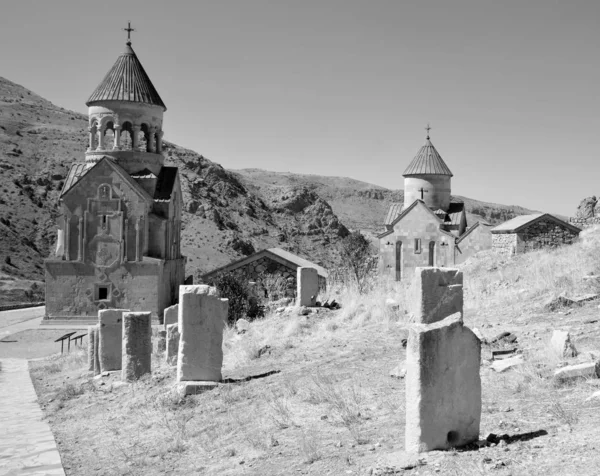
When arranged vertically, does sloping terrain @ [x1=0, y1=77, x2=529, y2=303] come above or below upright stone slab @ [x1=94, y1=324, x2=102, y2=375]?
above

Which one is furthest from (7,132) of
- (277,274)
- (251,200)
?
(277,274)

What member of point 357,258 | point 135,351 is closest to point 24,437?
point 135,351

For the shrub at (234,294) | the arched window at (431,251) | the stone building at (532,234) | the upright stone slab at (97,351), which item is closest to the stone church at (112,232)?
the shrub at (234,294)

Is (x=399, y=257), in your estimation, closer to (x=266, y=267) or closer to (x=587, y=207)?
(x=266, y=267)

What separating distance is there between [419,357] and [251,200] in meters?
66.1

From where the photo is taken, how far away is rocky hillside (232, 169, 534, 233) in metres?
98.5

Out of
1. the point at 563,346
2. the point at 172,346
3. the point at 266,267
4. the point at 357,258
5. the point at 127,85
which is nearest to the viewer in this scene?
the point at 563,346

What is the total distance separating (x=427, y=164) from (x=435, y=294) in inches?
889

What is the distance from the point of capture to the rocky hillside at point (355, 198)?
98.5 m

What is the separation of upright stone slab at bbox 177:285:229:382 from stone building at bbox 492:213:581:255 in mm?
12751

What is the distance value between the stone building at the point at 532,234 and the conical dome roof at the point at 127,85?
13579 mm

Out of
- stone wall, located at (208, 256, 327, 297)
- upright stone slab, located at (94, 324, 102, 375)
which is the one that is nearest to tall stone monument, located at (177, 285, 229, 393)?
upright stone slab, located at (94, 324, 102, 375)

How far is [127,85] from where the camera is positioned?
25.5 metres

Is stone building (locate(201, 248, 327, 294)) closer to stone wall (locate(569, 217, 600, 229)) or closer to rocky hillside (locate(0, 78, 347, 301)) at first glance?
stone wall (locate(569, 217, 600, 229))
